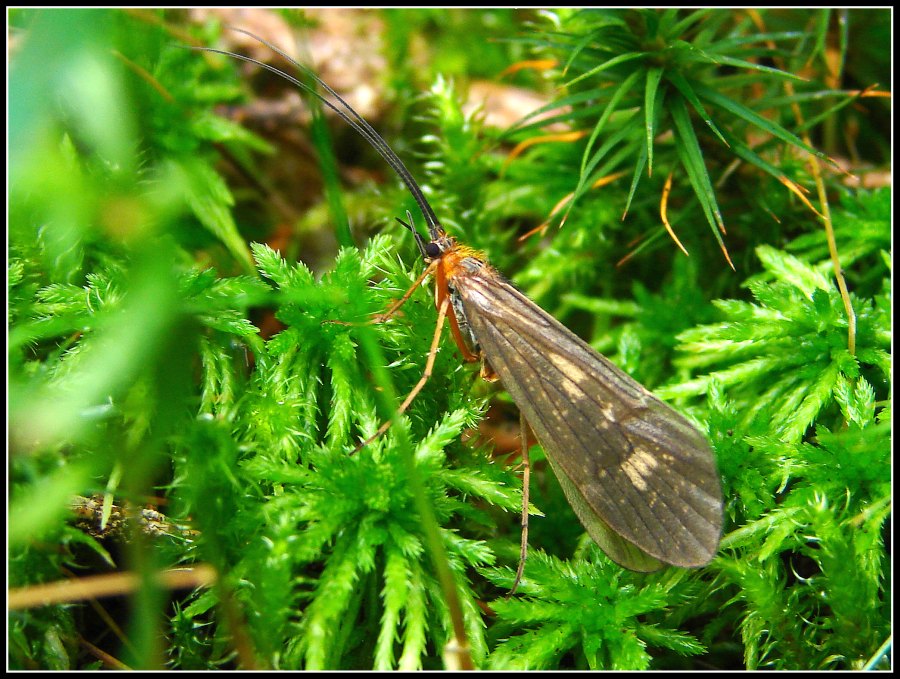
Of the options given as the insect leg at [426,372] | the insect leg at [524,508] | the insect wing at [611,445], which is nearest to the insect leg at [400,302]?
the insect leg at [426,372]

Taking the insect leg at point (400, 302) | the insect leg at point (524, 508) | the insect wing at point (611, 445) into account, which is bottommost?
the insect leg at point (524, 508)

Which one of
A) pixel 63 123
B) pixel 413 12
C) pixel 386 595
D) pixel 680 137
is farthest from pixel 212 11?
pixel 386 595

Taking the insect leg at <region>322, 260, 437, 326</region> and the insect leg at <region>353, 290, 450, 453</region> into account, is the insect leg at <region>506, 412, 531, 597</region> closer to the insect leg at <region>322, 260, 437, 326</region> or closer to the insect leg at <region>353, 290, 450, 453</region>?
the insect leg at <region>353, 290, 450, 453</region>

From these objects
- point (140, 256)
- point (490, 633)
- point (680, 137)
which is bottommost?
point (490, 633)

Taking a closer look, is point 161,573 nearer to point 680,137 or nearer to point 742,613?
point 742,613

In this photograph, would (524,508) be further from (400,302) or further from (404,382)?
(400,302)

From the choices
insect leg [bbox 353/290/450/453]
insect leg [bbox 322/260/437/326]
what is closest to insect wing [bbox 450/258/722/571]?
insect leg [bbox 353/290/450/453]

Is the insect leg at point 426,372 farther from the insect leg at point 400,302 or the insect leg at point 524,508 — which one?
the insect leg at point 524,508

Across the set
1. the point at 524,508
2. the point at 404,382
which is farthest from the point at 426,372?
the point at 524,508
